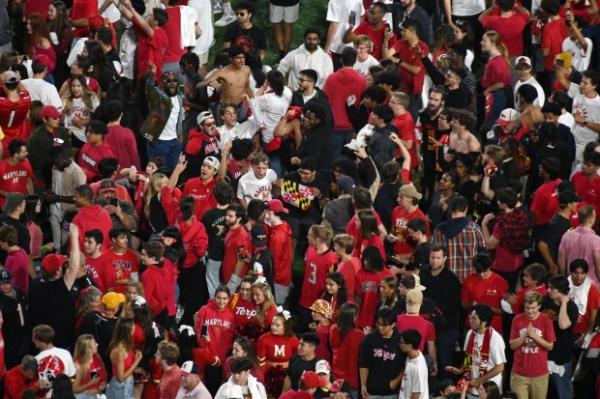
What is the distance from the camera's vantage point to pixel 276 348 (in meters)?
16.0

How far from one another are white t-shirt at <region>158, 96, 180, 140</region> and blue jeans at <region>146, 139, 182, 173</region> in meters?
0.06

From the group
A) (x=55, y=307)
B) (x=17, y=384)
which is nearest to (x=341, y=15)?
(x=55, y=307)

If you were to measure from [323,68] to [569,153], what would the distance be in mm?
3439

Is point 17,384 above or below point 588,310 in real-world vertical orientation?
above

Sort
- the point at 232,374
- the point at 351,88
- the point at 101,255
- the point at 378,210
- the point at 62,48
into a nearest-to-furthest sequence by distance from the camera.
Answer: the point at 232,374
the point at 101,255
the point at 378,210
the point at 351,88
the point at 62,48

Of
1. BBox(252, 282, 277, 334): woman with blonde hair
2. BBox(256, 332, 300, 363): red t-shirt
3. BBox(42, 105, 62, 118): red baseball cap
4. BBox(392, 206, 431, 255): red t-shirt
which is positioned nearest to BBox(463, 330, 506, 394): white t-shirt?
BBox(392, 206, 431, 255): red t-shirt

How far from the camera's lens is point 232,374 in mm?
15375

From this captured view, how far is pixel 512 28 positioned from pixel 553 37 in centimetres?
51

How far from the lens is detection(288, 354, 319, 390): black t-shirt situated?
51.1 feet

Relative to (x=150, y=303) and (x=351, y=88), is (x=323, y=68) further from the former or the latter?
(x=150, y=303)

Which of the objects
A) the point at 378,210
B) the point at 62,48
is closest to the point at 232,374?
the point at 378,210

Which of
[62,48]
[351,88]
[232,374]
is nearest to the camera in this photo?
[232,374]

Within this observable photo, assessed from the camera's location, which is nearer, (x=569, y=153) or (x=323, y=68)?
(x=569, y=153)

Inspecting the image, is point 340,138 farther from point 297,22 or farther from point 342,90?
point 297,22
